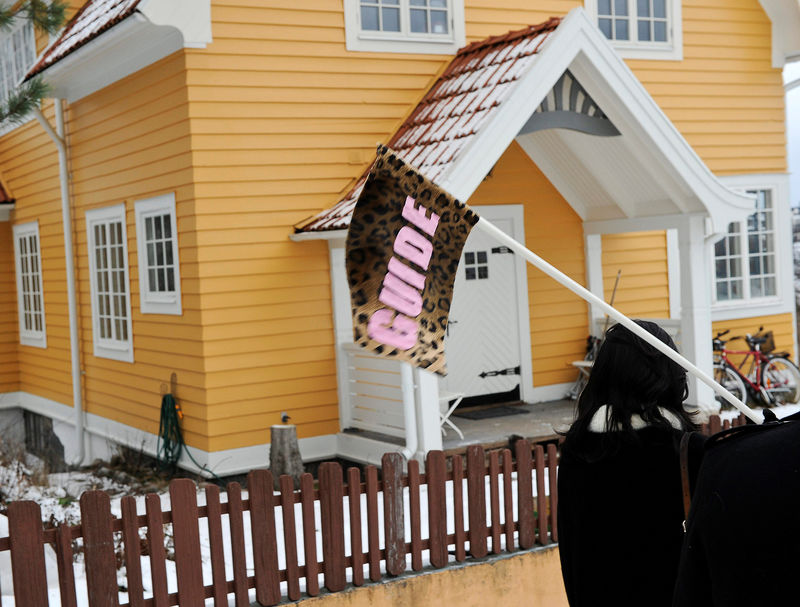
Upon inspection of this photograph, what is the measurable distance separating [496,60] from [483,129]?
1.37 metres

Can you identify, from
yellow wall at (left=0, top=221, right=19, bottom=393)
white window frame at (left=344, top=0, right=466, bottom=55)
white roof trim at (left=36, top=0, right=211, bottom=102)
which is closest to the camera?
white roof trim at (left=36, top=0, right=211, bottom=102)

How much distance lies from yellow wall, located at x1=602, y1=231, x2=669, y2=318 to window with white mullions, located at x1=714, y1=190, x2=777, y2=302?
0.88 meters

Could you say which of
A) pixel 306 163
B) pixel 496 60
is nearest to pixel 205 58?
pixel 306 163

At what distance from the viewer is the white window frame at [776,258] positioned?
1295 cm

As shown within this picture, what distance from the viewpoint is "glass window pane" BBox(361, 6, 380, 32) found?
10398 mm

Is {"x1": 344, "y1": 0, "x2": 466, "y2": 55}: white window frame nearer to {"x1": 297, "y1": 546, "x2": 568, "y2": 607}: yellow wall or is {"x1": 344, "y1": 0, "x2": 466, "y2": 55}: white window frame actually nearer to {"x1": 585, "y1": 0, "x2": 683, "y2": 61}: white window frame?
{"x1": 585, "y1": 0, "x2": 683, "y2": 61}: white window frame

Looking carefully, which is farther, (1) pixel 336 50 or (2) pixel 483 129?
(1) pixel 336 50

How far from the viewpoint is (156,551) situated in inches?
211

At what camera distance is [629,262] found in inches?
488

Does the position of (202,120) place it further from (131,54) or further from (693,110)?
(693,110)

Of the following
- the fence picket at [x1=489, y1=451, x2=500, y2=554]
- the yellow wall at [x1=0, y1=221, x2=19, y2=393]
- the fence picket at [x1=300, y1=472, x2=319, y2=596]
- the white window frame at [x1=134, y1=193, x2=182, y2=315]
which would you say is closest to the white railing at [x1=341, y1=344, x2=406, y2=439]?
the white window frame at [x1=134, y1=193, x2=182, y2=315]

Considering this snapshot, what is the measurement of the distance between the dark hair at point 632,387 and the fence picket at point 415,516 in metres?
3.27

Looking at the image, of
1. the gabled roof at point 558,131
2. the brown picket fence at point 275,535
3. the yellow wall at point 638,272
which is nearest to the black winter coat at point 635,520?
the brown picket fence at point 275,535

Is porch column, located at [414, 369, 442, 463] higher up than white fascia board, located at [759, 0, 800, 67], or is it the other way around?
white fascia board, located at [759, 0, 800, 67]
